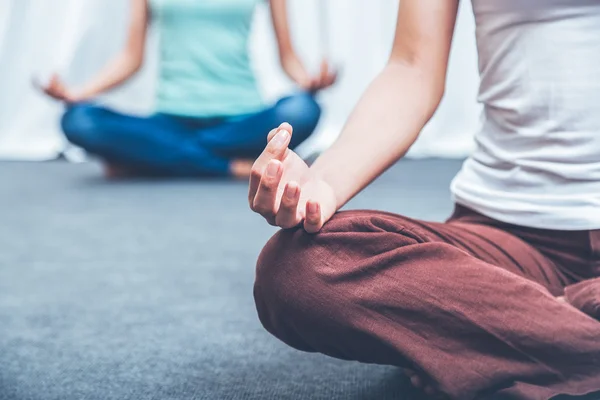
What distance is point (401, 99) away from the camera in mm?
652

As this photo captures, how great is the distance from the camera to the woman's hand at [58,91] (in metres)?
1.96

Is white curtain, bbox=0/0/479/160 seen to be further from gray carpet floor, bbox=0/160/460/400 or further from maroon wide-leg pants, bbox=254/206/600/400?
maroon wide-leg pants, bbox=254/206/600/400

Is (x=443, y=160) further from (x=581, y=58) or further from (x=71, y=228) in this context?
(x=581, y=58)

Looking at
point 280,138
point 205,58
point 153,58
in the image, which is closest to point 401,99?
point 280,138

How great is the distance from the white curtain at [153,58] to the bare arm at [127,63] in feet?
1.76

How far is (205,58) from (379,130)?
5.49 ft

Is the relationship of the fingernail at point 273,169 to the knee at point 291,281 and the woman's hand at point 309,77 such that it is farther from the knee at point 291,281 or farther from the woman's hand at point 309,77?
the woman's hand at point 309,77

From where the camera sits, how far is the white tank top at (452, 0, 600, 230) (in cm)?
62

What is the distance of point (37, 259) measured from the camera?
1.22 m

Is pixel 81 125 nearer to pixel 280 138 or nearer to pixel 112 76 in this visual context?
pixel 112 76

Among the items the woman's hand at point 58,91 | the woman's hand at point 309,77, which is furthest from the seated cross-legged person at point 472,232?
the woman's hand at point 58,91

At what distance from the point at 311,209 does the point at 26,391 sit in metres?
0.32

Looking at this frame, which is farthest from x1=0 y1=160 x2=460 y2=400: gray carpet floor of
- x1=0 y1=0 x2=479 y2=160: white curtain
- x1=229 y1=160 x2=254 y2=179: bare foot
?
x1=0 y1=0 x2=479 y2=160: white curtain

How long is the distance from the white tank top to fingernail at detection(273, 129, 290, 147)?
0.77 ft
